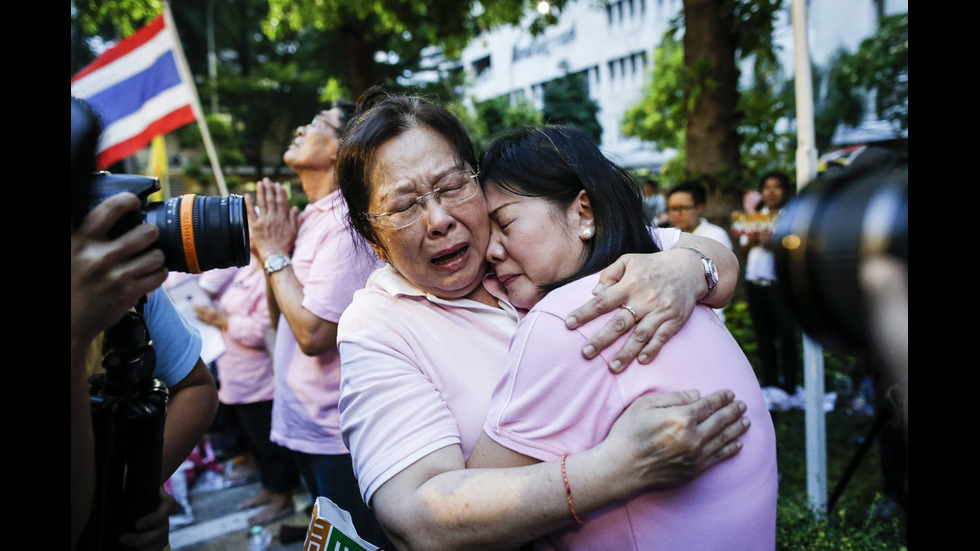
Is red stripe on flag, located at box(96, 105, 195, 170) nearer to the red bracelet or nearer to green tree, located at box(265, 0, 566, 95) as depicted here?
green tree, located at box(265, 0, 566, 95)

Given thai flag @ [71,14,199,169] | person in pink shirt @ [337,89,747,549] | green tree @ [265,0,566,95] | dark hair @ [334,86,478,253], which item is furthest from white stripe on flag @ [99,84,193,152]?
dark hair @ [334,86,478,253]

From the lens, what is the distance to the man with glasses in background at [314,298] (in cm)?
236

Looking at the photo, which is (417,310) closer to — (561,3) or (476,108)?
(561,3)

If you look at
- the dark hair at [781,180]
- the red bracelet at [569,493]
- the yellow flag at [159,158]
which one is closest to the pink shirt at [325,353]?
the red bracelet at [569,493]

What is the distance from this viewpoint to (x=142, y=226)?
110 cm

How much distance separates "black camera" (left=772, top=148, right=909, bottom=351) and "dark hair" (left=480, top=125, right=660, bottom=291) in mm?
528

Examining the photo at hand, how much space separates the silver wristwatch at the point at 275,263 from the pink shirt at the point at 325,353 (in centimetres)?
7

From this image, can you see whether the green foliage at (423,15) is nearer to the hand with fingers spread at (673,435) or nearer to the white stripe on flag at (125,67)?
the white stripe on flag at (125,67)

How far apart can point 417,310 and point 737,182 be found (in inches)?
159

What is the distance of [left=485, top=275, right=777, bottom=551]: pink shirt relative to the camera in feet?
3.86

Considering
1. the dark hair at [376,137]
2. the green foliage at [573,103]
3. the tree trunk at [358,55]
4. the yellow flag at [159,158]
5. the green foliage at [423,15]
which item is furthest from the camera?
the green foliage at [573,103]

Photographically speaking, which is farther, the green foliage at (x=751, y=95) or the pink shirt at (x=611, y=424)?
the green foliage at (x=751, y=95)

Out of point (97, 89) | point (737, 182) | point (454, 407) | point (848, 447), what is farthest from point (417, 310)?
point (97, 89)

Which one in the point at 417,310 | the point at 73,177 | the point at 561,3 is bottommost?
the point at 417,310
